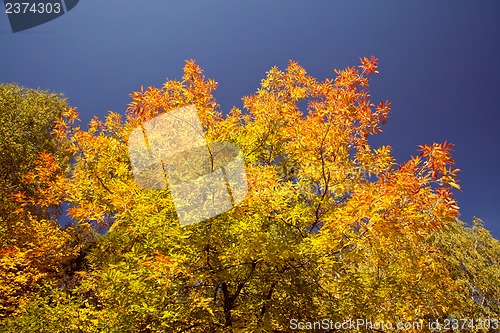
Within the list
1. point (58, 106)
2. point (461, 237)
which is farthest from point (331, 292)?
point (58, 106)

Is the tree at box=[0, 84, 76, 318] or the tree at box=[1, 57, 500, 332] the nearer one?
the tree at box=[1, 57, 500, 332]

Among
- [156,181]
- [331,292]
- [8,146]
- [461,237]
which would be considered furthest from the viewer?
[8,146]

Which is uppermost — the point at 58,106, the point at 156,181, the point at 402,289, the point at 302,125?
the point at 58,106

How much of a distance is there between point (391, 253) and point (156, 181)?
4.92 metres

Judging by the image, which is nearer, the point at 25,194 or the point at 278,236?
the point at 278,236

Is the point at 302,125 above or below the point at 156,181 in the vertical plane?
above

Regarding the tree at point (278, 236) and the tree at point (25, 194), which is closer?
the tree at point (278, 236)

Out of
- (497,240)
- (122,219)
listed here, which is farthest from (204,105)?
(497,240)

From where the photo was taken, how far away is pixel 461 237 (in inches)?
442

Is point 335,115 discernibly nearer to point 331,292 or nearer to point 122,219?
point 331,292

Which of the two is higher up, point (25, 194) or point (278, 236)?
point (25, 194)

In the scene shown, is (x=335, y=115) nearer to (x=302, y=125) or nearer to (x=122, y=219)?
(x=302, y=125)

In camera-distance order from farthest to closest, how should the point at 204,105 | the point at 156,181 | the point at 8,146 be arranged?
the point at 8,146 < the point at 204,105 < the point at 156,181

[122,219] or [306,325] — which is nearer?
[306,325]
